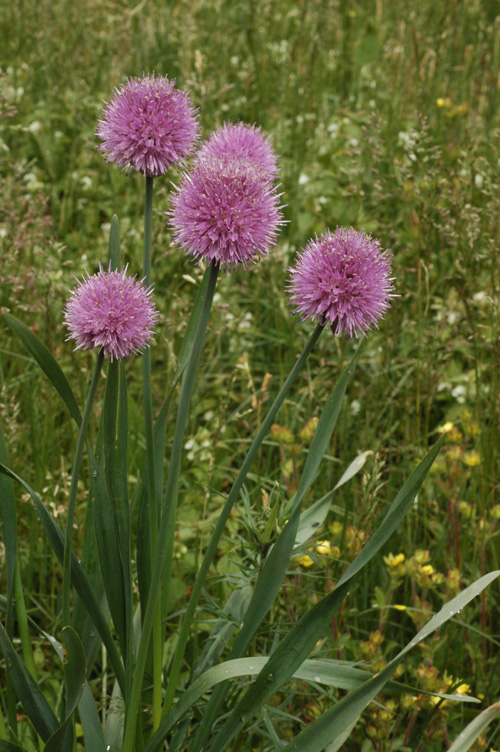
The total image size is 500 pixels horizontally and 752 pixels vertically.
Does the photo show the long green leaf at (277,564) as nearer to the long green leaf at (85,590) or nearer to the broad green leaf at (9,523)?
the long green leaf at (85,590)

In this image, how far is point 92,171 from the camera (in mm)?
3436

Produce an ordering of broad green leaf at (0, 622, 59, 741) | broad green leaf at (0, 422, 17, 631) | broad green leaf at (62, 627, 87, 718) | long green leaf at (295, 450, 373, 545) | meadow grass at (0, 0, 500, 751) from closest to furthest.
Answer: broad green leaf at (62, 627, 87, 718), broad green leaf at (0, 622, 59, 741), broad green leaf at (0, 422, 17, 631), long green leaf at (295, 450, 373, 545), meadow grass at (0, 0, 500, 751)

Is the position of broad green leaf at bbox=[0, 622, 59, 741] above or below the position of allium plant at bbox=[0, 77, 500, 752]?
below

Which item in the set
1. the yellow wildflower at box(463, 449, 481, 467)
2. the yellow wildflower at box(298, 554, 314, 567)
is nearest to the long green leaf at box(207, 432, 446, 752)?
the yellow wildflower at box(298, 554, 314, 567)

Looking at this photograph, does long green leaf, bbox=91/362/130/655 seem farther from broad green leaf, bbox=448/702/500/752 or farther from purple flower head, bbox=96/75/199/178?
broad green leaf, bbox=448/702/500/752

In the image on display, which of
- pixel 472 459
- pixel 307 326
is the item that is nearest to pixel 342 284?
pixel 472 459

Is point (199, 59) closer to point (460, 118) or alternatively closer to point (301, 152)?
point (301, 152)

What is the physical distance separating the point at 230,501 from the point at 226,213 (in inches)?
15.9

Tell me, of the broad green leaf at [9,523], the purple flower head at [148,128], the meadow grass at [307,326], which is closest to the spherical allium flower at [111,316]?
the purple flower head at [148,128]

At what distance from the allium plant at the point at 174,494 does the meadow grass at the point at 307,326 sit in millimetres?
146

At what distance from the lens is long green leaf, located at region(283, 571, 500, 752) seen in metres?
1.13

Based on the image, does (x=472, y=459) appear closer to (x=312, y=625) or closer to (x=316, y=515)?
(x=316, y=515)

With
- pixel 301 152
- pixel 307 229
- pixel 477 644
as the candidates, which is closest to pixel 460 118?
pixel 301 152

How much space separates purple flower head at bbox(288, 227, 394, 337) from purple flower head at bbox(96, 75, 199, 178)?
28 centimetres
